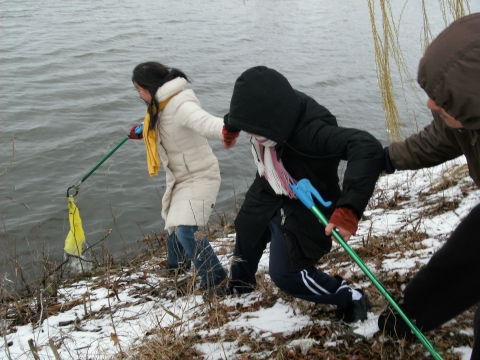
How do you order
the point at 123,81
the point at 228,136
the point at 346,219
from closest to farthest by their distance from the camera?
the point at 346,219, the point at 228,136, the point at 123,81

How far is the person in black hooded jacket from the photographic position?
2566 millimetres

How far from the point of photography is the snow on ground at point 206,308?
10.2 ft

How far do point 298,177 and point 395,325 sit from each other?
99cm

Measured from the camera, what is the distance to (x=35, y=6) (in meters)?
15.4

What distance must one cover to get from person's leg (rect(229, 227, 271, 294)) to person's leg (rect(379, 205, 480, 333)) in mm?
981

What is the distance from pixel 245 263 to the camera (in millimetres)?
3562

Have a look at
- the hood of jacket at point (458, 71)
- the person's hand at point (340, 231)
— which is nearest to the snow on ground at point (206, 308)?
the person's hand at point (340, 231)

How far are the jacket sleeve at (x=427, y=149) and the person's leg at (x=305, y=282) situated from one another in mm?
813

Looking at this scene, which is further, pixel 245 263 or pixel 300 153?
pixel 245 263

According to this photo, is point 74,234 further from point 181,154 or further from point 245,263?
point 245,263

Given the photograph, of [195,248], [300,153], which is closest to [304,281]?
[300,153]

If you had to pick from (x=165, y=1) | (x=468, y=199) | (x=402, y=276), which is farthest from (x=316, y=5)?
(x=402, y=276)

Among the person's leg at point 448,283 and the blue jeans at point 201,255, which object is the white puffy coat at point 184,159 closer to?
the blue jeans at point 201,255

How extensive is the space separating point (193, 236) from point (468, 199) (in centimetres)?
250
